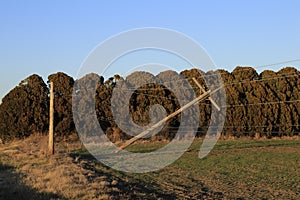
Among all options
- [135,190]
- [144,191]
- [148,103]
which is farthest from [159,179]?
[148,103]

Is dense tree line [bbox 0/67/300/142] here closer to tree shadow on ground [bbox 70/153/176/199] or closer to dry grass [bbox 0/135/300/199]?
dry grass [bbox 0/135/300/199]

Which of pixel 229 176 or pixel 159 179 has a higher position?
pixel 159 179

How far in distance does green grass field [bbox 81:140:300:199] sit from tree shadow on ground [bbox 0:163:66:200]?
352cm

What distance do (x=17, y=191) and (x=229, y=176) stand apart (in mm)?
8282

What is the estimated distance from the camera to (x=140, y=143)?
3067cm

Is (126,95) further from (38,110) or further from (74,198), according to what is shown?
(74,198)

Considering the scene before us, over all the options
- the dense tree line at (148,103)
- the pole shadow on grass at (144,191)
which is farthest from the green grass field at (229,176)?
the dense tree line at (148,103)

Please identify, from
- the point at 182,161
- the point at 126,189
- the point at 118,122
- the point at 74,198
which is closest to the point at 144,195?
the point at 126,189

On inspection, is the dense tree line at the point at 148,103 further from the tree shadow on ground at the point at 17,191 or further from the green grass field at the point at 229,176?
the tree shadow on ground at the point at 17,191

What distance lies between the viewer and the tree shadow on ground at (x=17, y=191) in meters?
10.1

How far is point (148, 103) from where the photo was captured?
3509 centimetres

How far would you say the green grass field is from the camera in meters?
12.6

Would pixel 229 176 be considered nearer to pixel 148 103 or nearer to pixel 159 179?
pixel 159 179

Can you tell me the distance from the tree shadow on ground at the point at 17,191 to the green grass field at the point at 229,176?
3.52m
